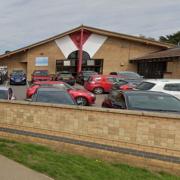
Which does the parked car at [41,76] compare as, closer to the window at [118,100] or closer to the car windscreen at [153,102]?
the window at [118,100]

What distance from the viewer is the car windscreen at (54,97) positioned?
9.70 meters

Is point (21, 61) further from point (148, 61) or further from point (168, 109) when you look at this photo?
point (168, 109)

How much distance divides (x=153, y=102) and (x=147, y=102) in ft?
0.58

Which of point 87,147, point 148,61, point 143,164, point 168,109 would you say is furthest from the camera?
point 148,61

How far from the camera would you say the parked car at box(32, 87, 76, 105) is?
9.70 meters

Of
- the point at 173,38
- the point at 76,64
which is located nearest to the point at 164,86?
the point at 76,64

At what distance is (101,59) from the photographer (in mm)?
38656

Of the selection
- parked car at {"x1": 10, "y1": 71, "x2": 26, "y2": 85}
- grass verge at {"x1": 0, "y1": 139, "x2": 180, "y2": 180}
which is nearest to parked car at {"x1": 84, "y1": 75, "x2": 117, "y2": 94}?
parked car at {"x1": 10, "y1": 71, "x2": 26, "y2": 85}

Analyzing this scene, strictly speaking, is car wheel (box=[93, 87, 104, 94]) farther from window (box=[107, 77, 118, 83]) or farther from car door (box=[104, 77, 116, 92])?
window (box=[107, 77, 118, 83])

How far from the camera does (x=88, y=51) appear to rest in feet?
126

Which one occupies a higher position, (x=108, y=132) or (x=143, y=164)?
(x=108, y=132)

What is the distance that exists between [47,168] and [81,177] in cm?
68

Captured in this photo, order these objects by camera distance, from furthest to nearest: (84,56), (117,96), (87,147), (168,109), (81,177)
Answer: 1. (84,56)
2. (117,96)
3. (168,109)
4. (87,147)
5. (81,177)

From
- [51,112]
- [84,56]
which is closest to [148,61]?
[84,56]
